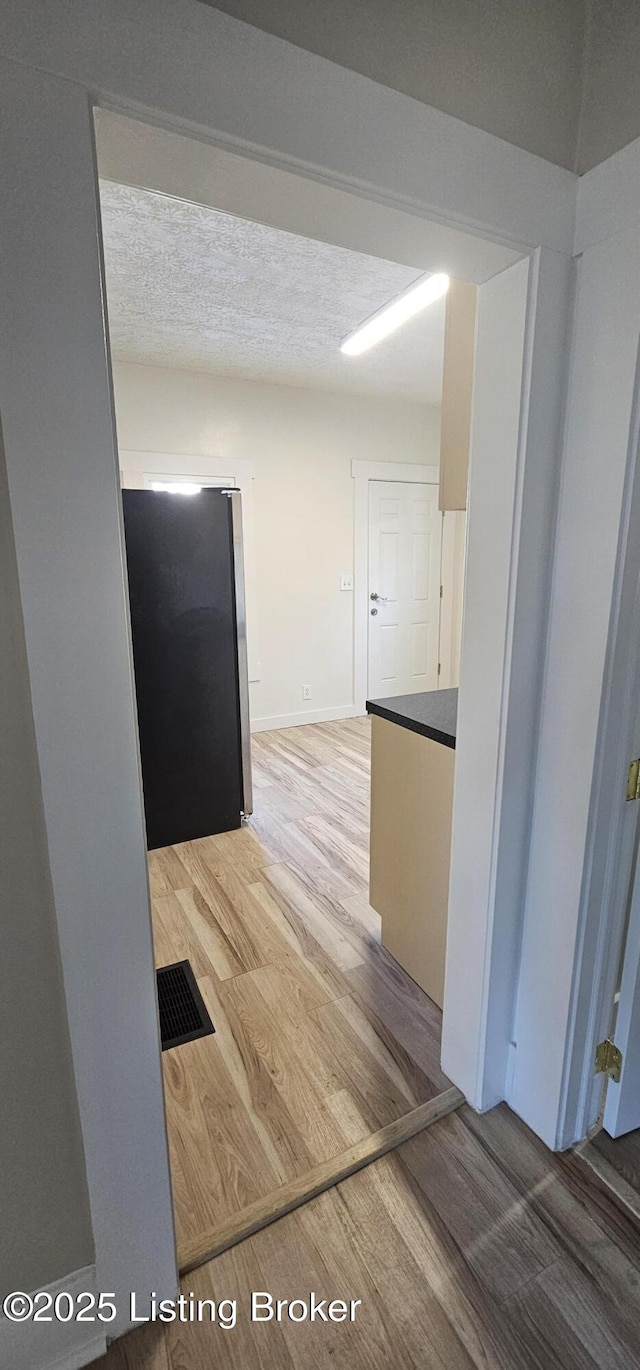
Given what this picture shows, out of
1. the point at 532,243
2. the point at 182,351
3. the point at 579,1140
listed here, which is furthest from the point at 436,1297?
the point at 182,351

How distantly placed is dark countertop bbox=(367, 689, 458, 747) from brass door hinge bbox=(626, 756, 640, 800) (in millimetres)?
429

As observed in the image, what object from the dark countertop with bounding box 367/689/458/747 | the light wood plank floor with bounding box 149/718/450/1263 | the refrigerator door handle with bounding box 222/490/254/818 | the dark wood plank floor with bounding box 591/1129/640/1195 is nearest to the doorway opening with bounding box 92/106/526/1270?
the light wood plank floor with bounding box 149/718/450/1263

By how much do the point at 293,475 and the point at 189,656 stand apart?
223cm

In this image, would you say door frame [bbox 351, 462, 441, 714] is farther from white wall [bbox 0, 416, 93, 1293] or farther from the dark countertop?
white wall [bbox 0, 416, 93, 1293]

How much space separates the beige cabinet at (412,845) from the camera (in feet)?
5.23

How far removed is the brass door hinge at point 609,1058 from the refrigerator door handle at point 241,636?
1942 mm

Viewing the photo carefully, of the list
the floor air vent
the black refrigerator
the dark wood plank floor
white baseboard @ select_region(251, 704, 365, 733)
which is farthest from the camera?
white baseboard @ select_region(251, 704, 365, 733)

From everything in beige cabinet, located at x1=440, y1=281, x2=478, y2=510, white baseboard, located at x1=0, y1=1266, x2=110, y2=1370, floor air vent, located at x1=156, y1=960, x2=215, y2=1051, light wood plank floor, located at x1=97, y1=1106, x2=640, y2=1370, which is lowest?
floor air vent, located at x1=156, y1=960, x2=215, y2=1051

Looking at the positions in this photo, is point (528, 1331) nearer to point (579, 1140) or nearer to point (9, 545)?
point (579, 1140)

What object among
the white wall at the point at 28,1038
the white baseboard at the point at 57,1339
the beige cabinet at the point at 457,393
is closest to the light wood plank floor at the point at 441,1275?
the white baseboard at the point at 57,1339

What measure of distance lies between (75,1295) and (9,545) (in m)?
1.25

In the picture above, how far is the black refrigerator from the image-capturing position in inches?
95.3

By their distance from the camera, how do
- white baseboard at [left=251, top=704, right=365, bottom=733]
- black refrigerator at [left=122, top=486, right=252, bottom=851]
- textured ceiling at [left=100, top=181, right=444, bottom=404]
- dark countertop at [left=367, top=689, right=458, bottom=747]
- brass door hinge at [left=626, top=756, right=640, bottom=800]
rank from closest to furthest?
brass door hinge at [left=626, top=756, right=640, bottom=800] → dark countertop at [left=367, top=689, right=458, bottom=747] → textured ceiling at [left=100, top=181, right=444, bottom=404] → black refrigerator at [left=122, top=486, right=252, bottom=851] → white baseboard at [left=251, top=704, right=365, bottom=733]

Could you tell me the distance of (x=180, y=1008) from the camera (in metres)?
1.75
